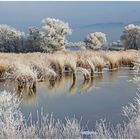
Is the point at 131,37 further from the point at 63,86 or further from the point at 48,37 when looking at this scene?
the point at 63,86

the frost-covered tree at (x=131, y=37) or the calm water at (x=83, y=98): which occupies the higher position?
the frost-covered tree at (x=131, y=37)

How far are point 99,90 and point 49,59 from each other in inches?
180

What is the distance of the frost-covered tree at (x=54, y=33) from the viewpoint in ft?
83.1

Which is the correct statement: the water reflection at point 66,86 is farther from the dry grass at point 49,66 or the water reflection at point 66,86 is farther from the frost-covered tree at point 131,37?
the frost-covered tree at point 131,37

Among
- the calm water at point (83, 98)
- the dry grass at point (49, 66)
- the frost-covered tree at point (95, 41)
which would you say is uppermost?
the frost-covered tree at point (95, 41)

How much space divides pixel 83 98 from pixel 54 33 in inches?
704

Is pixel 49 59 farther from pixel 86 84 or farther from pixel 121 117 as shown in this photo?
pixel 121 117

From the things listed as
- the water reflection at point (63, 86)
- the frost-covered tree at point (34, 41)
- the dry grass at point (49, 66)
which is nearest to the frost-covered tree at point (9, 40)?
the frost-covered tree at point (34, 41)

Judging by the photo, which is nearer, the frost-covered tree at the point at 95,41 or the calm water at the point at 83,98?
the calm water at the point at 83,98

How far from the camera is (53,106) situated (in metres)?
7.86

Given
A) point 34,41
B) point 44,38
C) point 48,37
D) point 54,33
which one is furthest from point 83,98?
point 54,33

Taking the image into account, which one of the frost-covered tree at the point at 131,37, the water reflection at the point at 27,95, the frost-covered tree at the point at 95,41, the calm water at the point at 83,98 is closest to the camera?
the calm water at the point at 83,98

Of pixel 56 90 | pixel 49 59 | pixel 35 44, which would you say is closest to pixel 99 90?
pixel 56 90

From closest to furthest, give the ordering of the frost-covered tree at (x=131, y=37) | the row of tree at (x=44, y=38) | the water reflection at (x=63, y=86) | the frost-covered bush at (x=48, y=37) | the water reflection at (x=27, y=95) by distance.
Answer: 1. the water reflection at (x=27, y=95)
2. the water reflection at (x=63, y=86)
3. the row of tree at (x=44, y=38)
4. the frost-covered bush at (x=48, y=37)
5. the frost-covered tree at (x=131, y=37)
